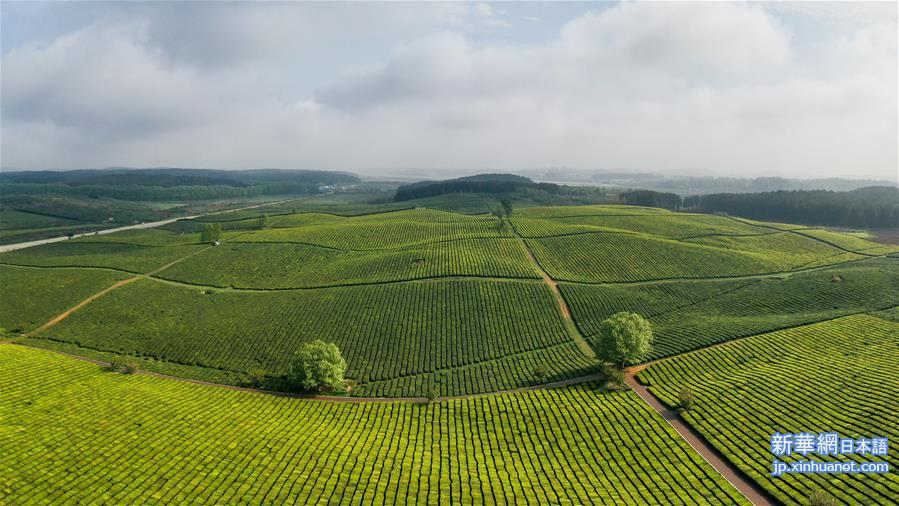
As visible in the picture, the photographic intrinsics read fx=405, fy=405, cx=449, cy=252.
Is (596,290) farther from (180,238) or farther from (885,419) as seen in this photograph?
(180,238)

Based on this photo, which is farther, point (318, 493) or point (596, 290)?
point (596, 290)

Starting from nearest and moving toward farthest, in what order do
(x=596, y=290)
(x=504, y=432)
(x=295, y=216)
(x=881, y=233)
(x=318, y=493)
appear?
(x=318, y=493)
(x=504, y=432)
(x=596, y=290)
(x=881, y=233)
(x=295, y=216)

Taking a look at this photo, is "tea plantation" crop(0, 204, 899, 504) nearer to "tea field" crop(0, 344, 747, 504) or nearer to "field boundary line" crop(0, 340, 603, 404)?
"tea field" crop(0, 344, 747, 504)

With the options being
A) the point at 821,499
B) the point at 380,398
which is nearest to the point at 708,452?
the point at 821,499

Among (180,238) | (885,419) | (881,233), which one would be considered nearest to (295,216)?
(180,238)

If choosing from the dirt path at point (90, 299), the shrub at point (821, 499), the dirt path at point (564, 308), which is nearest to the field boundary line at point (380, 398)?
the dirt path at point (564, 308)

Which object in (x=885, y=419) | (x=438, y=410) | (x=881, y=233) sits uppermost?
(x=881, y=233)

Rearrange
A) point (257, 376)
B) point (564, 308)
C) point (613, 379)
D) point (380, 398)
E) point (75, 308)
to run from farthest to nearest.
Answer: point (75, 308) < point (564, 308) < point (257, 376) < point (380, 398) < point (613, 379)
